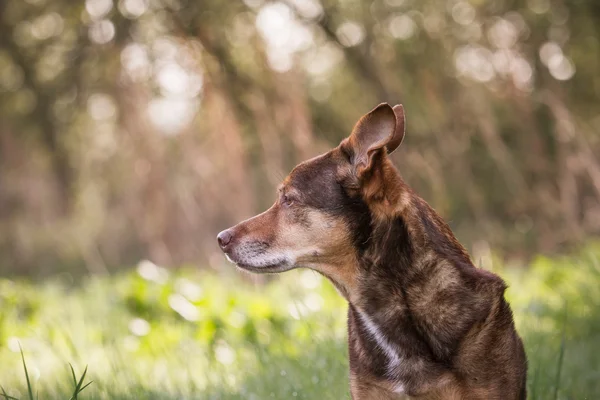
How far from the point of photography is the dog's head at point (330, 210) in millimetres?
3789

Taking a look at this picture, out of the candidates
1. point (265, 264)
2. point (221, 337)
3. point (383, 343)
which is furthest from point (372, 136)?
point (221, 337)

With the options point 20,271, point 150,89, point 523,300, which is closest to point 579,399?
point 523,300

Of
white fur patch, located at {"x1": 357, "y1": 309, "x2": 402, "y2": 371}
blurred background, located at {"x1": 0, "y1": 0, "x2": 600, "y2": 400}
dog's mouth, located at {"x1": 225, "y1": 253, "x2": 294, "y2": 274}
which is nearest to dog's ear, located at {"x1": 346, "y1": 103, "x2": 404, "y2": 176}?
dog's mouth, located at {"x1": 225, "y1": 253, "x2": 294, "y2": 274}

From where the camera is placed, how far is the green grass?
191 inches

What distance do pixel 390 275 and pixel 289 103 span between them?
21.9 ft

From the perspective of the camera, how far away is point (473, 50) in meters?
15.8

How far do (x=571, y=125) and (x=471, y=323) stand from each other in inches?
170

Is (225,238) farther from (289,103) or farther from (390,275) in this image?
(289,103)

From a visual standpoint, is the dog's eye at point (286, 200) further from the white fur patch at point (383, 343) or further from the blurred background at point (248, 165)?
the blurred background at point (248, 165)

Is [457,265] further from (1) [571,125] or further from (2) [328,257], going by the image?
(1) [571,125]

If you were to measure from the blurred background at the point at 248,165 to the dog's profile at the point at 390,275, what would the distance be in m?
0.76

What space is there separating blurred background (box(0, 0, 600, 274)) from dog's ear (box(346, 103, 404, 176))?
3936 millimetres

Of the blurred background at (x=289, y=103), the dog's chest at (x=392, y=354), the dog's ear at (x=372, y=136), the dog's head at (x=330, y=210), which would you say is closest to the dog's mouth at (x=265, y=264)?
the dog's head at (x=330, y=210)

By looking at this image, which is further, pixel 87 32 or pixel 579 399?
pixel 87 32
